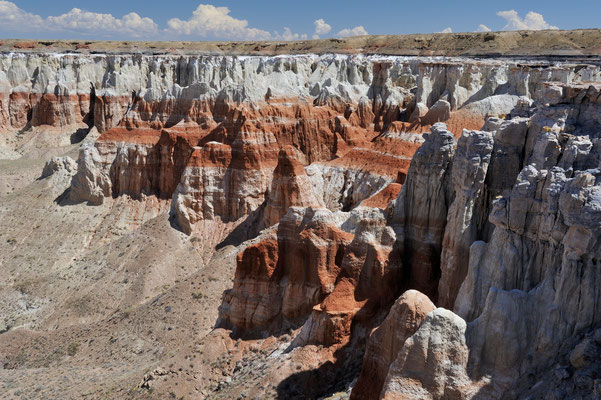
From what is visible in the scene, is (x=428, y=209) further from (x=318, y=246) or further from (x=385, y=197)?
(x=385, y=197)

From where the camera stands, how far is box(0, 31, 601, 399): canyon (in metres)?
15.9

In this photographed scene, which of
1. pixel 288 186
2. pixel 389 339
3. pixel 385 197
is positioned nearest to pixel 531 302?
pixel 389 339

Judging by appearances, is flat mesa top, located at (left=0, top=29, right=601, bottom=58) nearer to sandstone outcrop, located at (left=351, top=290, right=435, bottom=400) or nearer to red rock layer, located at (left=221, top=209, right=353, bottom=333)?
red rock layer, located at (left=221, top=209, right=353, bottom=333)

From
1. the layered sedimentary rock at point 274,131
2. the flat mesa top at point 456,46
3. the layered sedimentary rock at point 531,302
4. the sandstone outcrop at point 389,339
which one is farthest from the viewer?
the flat mesa top at point 456,46

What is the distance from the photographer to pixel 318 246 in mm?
26922

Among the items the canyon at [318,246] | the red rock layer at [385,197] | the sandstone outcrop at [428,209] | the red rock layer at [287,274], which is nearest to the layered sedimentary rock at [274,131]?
the canyon at [318,246]

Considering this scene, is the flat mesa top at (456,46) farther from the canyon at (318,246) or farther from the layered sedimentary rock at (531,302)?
the layered sedimentary rock at (531,302)

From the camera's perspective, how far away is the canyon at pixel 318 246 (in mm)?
15859

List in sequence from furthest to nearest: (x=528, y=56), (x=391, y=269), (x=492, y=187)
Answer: (x=528, y=56)
(x=391, y=269)
(x=492, y=187)

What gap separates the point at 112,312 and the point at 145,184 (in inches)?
733

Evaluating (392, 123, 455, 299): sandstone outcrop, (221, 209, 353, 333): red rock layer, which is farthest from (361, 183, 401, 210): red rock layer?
(392, 123, 455, 299): sandstone outcrop

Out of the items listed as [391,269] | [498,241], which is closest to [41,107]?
[391,269]

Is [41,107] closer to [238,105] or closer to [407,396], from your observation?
[238,105]

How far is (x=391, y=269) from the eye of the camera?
2434 centimetres
